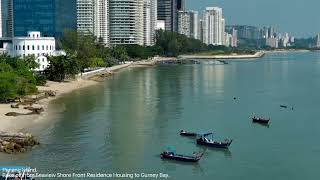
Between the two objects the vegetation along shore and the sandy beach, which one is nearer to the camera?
the sandy beach

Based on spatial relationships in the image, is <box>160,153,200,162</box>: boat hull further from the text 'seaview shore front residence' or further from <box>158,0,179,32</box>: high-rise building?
<box>158,0,179,32</box>: high-rise building

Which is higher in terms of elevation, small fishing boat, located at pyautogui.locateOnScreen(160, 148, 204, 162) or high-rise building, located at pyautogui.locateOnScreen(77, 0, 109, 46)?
high-rise building, located at pyautogui.locateOnScreen(77, 0, 109, 46)

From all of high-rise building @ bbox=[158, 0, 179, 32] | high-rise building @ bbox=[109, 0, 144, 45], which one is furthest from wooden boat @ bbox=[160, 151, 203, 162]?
high-rise building @ bbox=[158, 0, 179, 32]

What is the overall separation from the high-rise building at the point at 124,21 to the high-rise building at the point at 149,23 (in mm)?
7439

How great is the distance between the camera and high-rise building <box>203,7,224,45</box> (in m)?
188

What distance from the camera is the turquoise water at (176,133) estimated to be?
69.3ft

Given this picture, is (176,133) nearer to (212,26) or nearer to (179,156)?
(179,156)

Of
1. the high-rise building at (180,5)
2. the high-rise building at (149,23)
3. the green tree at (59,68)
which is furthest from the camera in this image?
the high-rise building at (180,5)

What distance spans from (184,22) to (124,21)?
49.8 metres

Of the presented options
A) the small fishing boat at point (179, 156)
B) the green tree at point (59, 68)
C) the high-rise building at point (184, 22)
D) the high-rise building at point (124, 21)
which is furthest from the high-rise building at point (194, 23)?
the small fishing boat at point (179, 156)

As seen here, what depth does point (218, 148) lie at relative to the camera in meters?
24.4

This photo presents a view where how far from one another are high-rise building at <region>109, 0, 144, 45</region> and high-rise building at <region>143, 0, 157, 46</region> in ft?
24.4

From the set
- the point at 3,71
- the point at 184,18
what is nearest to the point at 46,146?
the point at 3,71

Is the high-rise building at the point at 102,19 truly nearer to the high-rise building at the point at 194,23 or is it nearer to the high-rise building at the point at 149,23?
the high-rise building at the point at 149,23
